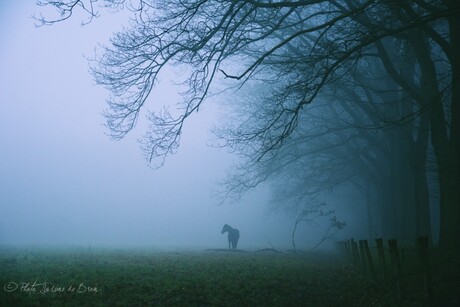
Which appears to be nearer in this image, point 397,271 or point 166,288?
point 397,271

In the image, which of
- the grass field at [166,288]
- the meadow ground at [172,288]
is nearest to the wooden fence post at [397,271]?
the meadow ground at [172,288]

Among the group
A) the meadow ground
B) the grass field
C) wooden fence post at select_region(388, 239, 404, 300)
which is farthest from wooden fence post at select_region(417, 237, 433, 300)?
the grass field

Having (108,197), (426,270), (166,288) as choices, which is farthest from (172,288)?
(108,197)

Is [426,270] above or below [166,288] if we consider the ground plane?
above

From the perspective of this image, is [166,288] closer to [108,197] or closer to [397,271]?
[397,271]

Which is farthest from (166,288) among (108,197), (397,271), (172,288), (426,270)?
(108,197)

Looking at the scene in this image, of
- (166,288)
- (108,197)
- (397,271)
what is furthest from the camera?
(108,197)

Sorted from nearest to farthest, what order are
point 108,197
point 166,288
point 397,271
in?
point 397,271 → point 166,288 → point 108,197

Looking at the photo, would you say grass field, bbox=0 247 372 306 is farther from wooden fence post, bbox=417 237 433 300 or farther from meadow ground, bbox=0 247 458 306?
wooden fence post, bbox=417 237 433 300

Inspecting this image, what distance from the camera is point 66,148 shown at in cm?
10562

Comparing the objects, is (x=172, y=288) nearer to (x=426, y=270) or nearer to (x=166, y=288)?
(x=166, y=288)

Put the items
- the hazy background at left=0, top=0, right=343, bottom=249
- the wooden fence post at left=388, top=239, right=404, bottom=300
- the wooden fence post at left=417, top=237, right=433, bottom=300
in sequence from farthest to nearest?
the hazy background at left=0, top=0, right=343, bottom=249, the wooden fence post at left=388, top=239, right=404, bottom=300, the wooden fence post at left=417, top=237, right=433, bottom=300

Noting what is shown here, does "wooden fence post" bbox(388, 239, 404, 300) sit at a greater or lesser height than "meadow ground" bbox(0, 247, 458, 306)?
greater

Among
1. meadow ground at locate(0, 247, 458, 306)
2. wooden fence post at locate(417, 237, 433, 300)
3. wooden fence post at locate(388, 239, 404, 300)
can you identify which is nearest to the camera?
wooden fence post at locate(417, 237, 433, 300)
